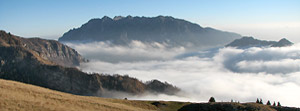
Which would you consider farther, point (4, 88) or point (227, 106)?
point (227, 106)

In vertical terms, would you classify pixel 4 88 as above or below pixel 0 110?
above

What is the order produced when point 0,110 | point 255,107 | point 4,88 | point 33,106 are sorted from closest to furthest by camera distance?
point 0,110 < point 33,106 < point 4,88 < point 255,107

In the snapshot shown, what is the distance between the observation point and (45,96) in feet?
197

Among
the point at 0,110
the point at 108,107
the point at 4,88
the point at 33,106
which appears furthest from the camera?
the point at 108,107

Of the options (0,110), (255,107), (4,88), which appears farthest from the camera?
(255,107)

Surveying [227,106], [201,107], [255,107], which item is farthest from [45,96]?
[255,107]

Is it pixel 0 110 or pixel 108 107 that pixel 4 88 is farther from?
pixel 108 107

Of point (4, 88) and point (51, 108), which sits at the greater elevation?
point (4, 88)

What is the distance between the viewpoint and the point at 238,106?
84562 millimetres

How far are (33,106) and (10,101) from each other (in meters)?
5.19

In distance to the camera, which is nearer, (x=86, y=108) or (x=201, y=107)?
(x=86, y=108)

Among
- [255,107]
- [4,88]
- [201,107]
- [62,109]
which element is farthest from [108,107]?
[255,107]

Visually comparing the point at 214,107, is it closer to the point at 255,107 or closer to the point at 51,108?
the point at 255,107

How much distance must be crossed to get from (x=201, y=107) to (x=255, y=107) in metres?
19.6
